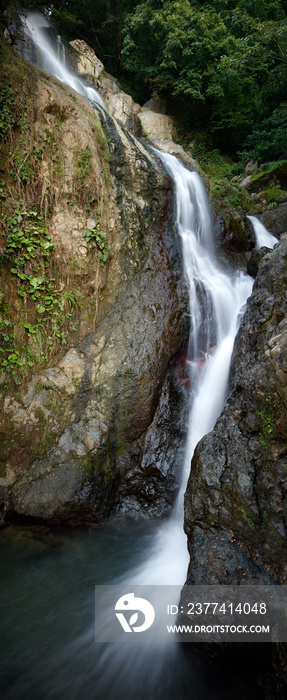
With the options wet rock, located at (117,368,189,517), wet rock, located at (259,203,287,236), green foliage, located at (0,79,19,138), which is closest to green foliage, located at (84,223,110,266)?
green foliage, located at (0,79,19,138)

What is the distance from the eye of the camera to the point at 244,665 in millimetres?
2852

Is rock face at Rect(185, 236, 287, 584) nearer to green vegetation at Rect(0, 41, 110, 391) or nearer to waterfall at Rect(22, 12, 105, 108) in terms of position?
green vegetation at Rect(0, 41, 110, 391)

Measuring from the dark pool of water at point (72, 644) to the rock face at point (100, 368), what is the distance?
490 mm

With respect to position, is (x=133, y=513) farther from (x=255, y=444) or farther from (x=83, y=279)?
(x=83, y=279)

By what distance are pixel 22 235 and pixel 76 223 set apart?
3.36 ft

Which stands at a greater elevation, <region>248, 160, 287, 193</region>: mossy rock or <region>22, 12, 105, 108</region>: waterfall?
<region>248, 160, 287, 193</region>: mossy rock

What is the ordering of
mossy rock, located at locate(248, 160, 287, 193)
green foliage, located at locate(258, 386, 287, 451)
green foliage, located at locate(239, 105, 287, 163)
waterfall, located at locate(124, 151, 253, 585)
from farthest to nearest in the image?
green foliage, located at locate(239, 105, 287, 163)
mossy rock, located at locate(248, 160, 287, 193)
waterfall, located at locate(124, 151, 253, 585)
green foliage, located at locate(258, 386, 287, 451)

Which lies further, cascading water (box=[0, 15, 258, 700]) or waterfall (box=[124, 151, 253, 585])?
waterfall (box=[124, 151, 253, 585])

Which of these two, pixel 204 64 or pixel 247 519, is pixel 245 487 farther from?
pixel 204 64

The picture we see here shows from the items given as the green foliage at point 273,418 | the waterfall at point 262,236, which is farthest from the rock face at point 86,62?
the green foliage at point 273,418

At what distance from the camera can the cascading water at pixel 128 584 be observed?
112 inches

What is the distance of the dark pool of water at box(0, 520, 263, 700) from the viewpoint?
110 inches

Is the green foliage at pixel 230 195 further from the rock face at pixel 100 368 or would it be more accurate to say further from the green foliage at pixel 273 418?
the green foliage at pixel 273 418

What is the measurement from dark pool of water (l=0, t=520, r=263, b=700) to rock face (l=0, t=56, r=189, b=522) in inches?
19.3
